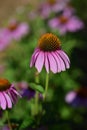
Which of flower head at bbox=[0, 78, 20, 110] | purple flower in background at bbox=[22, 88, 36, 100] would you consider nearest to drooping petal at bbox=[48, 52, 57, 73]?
flower head at bbox=[0, 78, 20, 110]

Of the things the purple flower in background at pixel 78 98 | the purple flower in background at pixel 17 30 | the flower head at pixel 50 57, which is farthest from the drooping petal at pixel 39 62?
the purple flower in background at pixel 17 30

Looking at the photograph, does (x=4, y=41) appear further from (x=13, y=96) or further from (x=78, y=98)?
(x=13, y=96)

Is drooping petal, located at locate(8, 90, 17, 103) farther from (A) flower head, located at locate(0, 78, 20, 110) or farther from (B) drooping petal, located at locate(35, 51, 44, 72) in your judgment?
(B) drooping petal, located at locate(35, 51, 44, 72)

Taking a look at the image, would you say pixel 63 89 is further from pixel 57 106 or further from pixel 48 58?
pixel 48 58

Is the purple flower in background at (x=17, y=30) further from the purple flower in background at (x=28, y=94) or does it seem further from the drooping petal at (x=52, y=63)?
the drooping petal at (x=52, y=63)

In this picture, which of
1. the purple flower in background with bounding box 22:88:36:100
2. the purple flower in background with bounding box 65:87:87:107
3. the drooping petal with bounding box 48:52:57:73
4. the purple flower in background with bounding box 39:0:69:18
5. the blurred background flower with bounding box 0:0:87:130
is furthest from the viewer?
the purple flower in background with bounding box 39:0:69:18

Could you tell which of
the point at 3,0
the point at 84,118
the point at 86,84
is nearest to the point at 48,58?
the point at 84,118

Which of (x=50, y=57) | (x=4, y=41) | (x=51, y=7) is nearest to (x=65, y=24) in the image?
(x=51, y=7)
